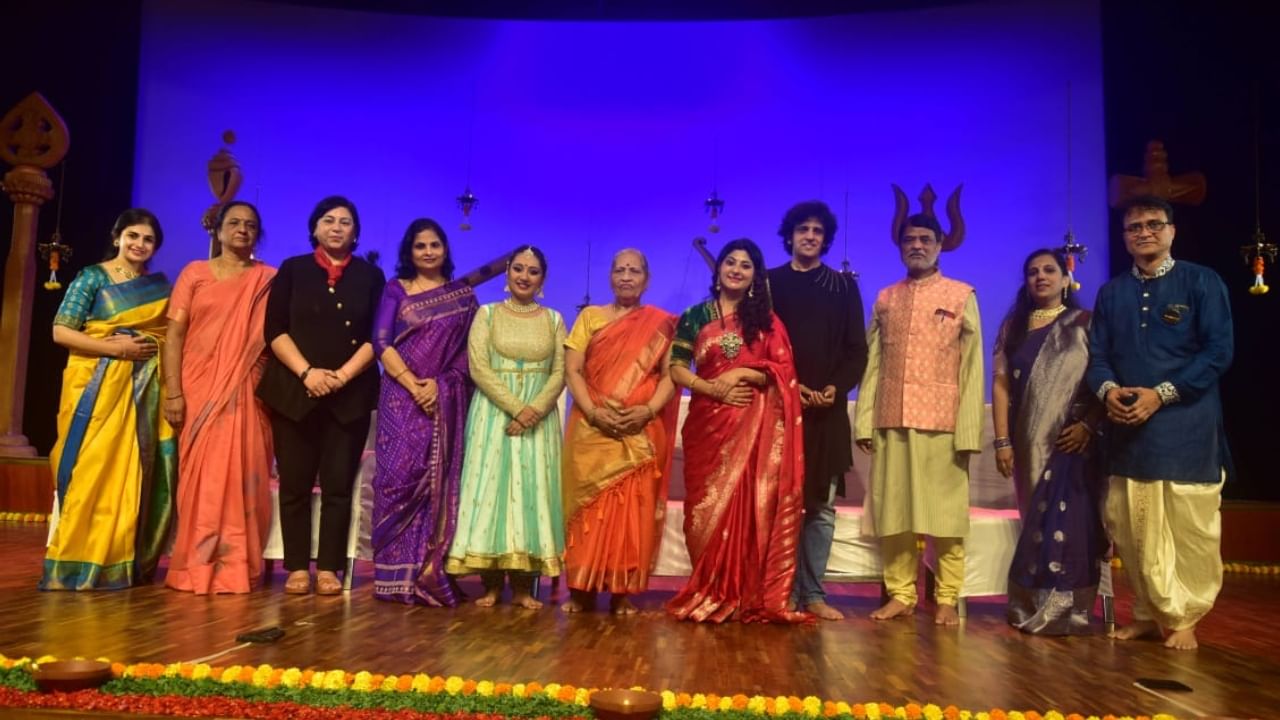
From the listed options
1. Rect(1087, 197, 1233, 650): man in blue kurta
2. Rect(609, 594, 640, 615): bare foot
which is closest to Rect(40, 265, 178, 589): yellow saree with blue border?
Rect(609, 594, 640, 615): bare foot

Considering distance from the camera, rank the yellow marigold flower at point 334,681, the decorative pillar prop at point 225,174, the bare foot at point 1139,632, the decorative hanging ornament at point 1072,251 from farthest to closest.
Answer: the decorative pillar prop at point 225,174 < the decorative hanging ornament at point 1072,251 < the bare foot at point 1139,632 < the yellow marigold flower at point 334,681

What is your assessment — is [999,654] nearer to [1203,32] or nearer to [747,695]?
[747,695]

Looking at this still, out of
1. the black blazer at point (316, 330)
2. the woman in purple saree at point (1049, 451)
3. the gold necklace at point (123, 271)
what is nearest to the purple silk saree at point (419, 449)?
the black blazer at point (316, 330)

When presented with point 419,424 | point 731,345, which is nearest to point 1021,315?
point 731,345

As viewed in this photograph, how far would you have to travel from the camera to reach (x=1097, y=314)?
141 inches

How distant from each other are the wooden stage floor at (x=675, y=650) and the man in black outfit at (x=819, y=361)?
33cm

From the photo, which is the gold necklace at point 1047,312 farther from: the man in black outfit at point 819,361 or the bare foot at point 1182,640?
the bare foot at point 1182,640

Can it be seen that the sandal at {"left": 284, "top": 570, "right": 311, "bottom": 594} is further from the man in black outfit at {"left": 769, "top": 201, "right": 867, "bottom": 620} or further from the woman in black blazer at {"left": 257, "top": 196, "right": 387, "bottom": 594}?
the man in black outfit at {"left": 769, "top": 201, "right": 867, "bottom": 620}

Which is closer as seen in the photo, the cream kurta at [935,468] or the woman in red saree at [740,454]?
the woman in red saree at [740,454]

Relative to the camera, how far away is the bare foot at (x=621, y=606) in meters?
3.56

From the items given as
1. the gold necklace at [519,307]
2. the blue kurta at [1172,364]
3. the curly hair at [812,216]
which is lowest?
the blue kurta at [1172,364]

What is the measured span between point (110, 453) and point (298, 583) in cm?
93

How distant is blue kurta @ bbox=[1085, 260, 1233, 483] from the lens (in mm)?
3311

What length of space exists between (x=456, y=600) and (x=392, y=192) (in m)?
4.56
